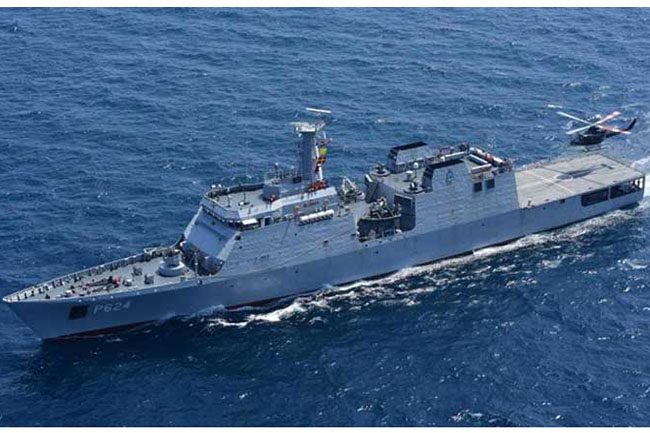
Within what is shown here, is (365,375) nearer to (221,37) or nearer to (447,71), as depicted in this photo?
(447,71)

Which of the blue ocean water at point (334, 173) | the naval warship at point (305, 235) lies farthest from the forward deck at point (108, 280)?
the blue ocean water at point (334, 173)

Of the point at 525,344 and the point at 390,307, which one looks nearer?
the point at 525,344

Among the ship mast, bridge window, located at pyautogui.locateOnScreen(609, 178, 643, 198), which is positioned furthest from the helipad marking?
the ship mast

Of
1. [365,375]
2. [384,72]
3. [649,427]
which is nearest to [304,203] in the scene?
[365,375]

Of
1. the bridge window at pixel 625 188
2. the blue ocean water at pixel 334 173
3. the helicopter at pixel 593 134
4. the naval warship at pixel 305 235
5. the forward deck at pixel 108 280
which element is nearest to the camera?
the blue ocean water at pixel 334 173

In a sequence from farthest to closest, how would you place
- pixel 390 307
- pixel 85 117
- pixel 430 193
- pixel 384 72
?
pixel 384 72
pixel 85 117
pixel 430 193
pixel 390 307

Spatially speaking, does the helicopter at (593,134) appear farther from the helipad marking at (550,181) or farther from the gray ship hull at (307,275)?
the gray ship hull at (307,275)
